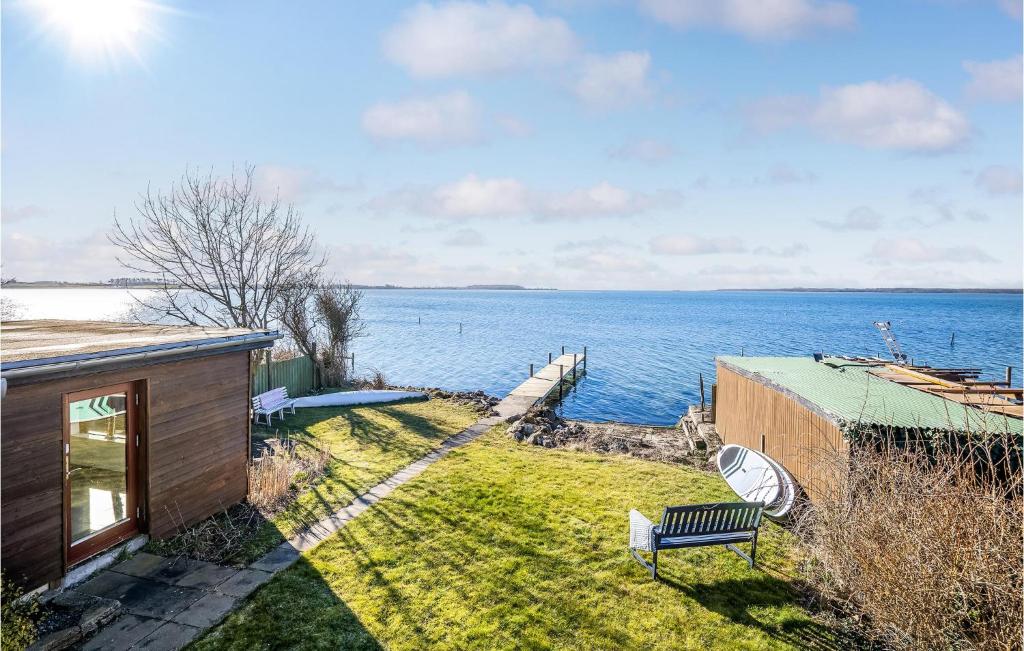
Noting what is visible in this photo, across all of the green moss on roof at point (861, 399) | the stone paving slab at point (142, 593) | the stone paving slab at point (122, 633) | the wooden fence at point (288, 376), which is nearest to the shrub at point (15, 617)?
the stone paving slab at point (122, 633)

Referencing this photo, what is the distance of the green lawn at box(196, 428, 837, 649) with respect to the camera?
17.7ft

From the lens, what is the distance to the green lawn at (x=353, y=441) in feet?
26.8

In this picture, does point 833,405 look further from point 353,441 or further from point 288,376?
point 288,376

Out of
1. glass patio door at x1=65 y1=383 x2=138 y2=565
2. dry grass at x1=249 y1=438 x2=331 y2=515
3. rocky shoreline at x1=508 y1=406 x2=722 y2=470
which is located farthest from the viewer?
rocky shoreline at x1=508 y1=406 x2=722 y2=470

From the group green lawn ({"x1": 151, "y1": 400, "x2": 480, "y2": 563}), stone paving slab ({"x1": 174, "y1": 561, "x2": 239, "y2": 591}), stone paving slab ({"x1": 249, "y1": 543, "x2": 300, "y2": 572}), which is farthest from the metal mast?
stone paving slab ({"x1": 174, "y1": 561, "x2": 239, "y2": 591})

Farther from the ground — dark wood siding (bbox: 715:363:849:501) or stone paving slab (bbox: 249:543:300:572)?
dark wood siding (bbox: 715:363:849:501)

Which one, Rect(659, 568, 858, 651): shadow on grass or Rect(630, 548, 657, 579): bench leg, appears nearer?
Rect(659, 568, 858, 651): shadow on grass

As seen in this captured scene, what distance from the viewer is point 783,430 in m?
10.5

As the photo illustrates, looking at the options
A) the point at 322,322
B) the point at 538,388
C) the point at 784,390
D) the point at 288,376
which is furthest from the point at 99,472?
the point at 538,388

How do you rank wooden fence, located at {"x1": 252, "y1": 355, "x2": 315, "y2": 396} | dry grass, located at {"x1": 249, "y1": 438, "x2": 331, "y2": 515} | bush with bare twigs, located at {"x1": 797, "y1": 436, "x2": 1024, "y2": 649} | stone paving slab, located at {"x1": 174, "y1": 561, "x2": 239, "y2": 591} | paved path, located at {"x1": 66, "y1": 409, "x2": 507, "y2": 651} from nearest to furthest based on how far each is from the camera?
bush with bare twigs, located at {"x1": 797, "y1": 436, "x2": 1024, "y2": 649}, paved path, located at {"x1": 66, "y1": 409, "x2": 507, "y2": 651}, stone paving slab, located at {"x1": 174, "y1": 561, "x2": 239, "y2": 591}, dry grass, located at {"x1": 249, "y1": 438, "x2": 331, "y2": 515}, wooden fence, located at {"x1": 252, "y1": 355, "x2": 315, "y2": 396}

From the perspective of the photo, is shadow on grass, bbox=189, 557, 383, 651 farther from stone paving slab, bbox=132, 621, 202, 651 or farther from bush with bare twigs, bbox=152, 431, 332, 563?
bush with bare twigs, bbox=152, 431, 332, 563

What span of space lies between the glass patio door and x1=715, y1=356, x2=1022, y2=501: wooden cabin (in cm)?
930

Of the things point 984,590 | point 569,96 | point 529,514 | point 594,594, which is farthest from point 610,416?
point 984,590

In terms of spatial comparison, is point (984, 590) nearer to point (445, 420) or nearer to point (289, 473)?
point (289, 473)
